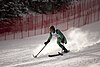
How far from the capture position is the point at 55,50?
13359 millimetres

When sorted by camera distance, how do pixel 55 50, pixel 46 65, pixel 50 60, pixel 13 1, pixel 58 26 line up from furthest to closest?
pixel 13 1
pixel 58 26
pixel 55 50
pixel 50 60
pixel 46 65

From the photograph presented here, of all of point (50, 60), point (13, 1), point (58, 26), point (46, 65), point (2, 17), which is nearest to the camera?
point (46, 65)

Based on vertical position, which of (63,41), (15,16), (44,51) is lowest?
(15,16)

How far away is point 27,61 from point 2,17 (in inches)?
727

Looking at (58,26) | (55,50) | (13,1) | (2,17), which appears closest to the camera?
(55,50)

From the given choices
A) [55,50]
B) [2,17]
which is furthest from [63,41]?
[2,17]

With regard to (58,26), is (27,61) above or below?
above

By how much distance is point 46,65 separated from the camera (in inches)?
415

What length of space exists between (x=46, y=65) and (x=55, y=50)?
289 cm

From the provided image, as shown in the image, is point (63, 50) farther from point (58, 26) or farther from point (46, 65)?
point (58, 26)

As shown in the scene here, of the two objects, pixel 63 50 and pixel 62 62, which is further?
pixel 63 50

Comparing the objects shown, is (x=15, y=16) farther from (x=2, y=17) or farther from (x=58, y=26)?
(x=58, y=26)

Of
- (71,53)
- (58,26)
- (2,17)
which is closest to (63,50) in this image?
(71,53)

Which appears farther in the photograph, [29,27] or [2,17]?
[2,17]
